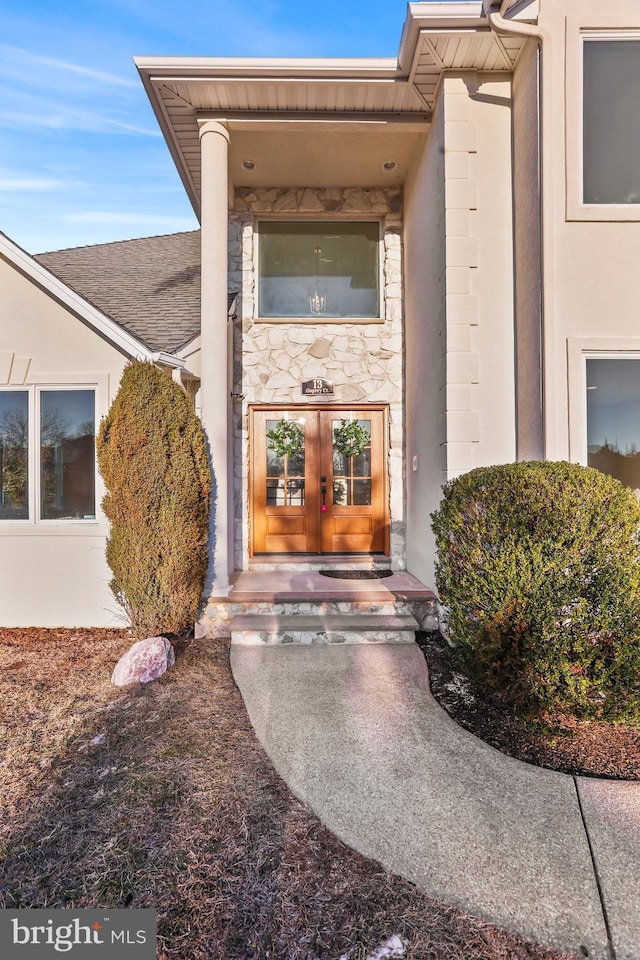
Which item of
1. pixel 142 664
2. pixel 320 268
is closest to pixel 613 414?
pixel 320 268

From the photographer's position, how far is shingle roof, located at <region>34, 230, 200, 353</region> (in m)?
5.82

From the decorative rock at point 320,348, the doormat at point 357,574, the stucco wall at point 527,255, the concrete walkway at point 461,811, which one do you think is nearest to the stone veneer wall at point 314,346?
the decorative rock at point 320,348

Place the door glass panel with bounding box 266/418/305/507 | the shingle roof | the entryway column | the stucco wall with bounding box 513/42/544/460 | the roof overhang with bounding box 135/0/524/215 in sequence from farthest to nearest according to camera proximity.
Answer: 1. the door glass panel with bounding box 266/418/305/507
2. the shingle roof
3. the entryway column
4. the roof overhang with bounding box 135/0/524/215
5. the stucco wall with bounding box 513/42/544/460

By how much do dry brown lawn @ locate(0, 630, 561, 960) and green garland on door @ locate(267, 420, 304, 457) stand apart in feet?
12.3

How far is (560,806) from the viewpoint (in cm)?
241

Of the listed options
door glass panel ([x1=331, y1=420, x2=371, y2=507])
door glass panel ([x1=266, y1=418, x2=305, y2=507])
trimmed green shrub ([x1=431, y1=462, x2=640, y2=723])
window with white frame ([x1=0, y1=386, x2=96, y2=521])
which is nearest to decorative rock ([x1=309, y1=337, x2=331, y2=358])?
door glass panel ([x1=266, y1=418, x2=305, y2=507])

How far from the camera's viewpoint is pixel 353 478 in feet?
22.1

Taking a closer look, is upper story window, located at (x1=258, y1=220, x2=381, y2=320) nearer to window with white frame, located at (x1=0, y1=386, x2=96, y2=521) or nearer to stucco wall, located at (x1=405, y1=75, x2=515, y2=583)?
stucco wall, located at (x1=405, y1=75, x2=515, y2=583)

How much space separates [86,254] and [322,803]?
972cm

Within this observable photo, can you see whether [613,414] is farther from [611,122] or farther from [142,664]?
[142,664]

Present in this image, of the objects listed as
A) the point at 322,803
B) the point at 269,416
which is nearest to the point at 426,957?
the point at 322,803

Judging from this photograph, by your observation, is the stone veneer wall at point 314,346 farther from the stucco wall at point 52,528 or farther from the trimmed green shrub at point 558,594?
the trimmed green shrub at point 558,594

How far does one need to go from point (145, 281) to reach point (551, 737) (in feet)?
25.8

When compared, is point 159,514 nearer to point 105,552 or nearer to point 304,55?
point 105,552
